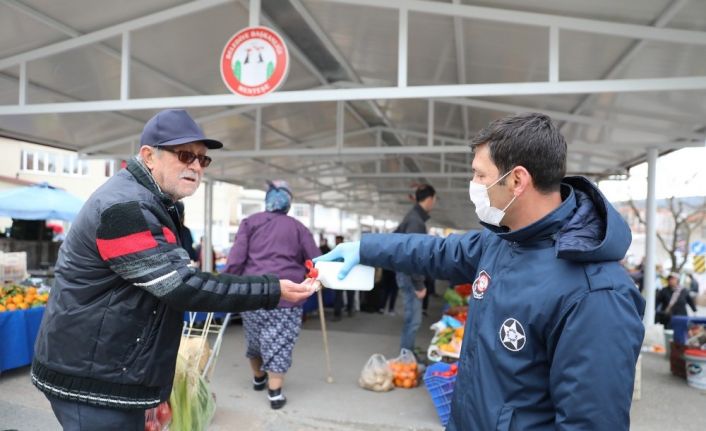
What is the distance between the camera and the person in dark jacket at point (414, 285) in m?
5.01

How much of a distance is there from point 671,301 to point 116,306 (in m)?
10.7

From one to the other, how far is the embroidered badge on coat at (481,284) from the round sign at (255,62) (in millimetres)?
3422

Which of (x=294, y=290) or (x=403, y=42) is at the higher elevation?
(x=403, y=42)

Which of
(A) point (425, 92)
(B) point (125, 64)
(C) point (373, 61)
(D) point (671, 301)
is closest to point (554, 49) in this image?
(A) point (425, 92)

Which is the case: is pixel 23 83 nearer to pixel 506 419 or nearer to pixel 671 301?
pixel 506 419

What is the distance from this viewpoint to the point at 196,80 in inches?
269

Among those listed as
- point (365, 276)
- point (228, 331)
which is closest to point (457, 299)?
point (228, 331)

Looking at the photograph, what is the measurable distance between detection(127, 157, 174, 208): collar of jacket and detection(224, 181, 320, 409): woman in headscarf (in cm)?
239

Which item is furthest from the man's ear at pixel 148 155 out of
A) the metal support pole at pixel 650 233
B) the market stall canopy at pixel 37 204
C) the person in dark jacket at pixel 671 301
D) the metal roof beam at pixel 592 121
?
the person in dark jacket at pixel 671 301

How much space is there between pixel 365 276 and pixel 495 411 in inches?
32.8

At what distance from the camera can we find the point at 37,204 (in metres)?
8.20

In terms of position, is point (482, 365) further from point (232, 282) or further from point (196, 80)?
point (196, 80)

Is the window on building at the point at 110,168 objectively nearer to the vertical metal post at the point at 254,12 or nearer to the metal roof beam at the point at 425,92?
the metal roof beam at the point at 425,92

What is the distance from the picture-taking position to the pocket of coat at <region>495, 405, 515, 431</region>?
51.1 inches
